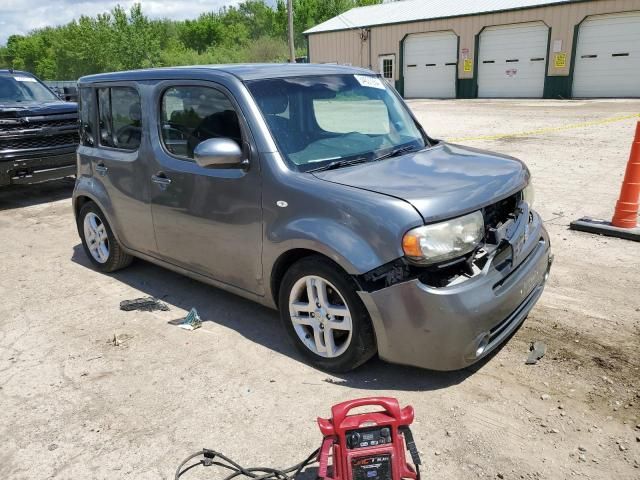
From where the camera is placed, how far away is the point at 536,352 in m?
3.54

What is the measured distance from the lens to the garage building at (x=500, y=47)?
2541 centimetres

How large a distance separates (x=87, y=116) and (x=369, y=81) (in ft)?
8.88

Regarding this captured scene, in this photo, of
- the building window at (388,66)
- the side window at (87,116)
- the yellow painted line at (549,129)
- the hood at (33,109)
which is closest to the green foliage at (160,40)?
the building window at (388,66)

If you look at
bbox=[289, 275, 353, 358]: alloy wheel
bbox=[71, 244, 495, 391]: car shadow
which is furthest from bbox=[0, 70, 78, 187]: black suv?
bbox=[289, 275, 353, 358]: alloy wheel

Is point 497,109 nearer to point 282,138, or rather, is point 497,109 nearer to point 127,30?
point 282,138

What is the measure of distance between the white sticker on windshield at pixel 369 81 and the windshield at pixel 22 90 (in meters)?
7.85

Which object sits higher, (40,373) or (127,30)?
(127,30)

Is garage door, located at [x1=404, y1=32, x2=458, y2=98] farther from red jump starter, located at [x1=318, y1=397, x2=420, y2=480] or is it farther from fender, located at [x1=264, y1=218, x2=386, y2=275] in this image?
red jump starter, located at [x1=318, y1=397, x2=420, y2=480]

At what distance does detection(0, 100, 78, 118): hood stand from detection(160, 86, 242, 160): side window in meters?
5.65

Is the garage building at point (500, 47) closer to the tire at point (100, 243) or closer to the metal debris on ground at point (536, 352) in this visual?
the metal debris on ground at point (536, 352)

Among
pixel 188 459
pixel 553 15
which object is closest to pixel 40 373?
pixel 188 459

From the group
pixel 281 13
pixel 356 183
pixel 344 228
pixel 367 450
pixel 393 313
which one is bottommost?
pixel 367 450

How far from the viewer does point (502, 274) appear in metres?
3.14

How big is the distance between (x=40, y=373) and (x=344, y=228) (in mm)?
2296
